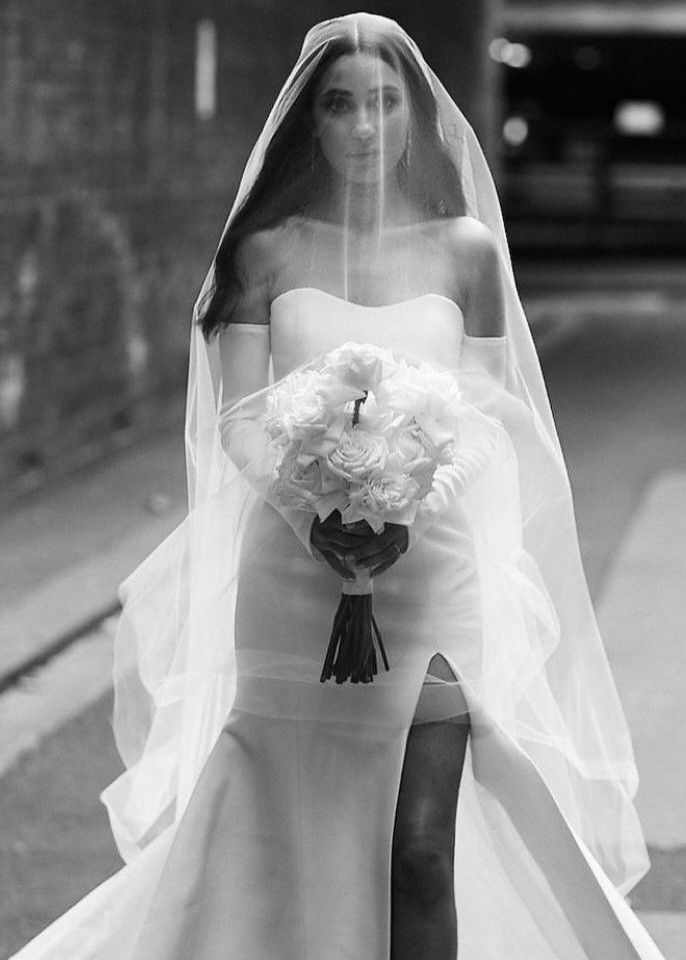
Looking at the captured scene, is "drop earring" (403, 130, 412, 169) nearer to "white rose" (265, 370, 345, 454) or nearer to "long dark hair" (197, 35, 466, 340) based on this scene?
"long dark hair" (197, 35, 466, 340)

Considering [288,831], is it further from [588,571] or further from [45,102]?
[45,102]

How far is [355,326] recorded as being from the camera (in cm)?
371

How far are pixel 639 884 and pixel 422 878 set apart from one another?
1.71 meters

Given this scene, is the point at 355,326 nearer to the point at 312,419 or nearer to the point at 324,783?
the point at 312,419

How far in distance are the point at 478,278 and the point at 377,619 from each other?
0.71m

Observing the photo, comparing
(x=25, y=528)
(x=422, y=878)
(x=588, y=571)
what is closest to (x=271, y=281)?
(x=422, y=878)

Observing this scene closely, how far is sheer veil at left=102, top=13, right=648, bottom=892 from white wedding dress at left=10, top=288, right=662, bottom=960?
89mm

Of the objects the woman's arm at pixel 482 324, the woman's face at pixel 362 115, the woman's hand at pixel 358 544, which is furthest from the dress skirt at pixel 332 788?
the woman's face at pixel 362 115

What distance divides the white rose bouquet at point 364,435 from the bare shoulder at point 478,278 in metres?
0.35

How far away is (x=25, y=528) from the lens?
9898 mm

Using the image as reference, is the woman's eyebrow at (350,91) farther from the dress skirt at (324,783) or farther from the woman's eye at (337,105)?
the dress skirt at (324,783)

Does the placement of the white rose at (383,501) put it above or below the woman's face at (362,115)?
below

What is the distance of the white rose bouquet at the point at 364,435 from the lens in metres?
3.41

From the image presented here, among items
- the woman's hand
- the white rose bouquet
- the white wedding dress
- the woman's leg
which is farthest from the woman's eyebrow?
the woman's leg
